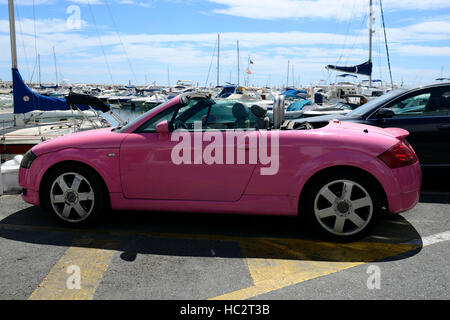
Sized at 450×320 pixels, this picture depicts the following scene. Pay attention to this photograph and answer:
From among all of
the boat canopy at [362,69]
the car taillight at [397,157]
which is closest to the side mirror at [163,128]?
the car taillight at [397,157]

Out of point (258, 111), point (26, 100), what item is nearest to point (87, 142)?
point (258, 111)

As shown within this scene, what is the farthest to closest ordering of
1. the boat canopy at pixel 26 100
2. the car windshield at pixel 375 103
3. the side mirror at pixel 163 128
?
the boat canopy at pixel 26 100
the car windshield at pixel 375 103
the side mirror at pixel 163 128

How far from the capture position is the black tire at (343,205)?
3.95m

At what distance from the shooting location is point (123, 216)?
16.4 ft

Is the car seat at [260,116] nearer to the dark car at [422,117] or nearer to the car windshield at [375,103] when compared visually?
the dark car at [422,117]

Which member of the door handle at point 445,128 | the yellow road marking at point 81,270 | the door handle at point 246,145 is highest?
the door handle at point 445,128

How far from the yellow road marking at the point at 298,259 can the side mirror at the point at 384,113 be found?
269cm

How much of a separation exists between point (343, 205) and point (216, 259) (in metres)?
1.25

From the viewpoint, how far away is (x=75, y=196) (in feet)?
14.5

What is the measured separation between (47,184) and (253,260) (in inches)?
89.5

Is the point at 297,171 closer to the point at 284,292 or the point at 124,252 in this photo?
the point at 284,292

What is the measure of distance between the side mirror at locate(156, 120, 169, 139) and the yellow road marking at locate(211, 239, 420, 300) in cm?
128
